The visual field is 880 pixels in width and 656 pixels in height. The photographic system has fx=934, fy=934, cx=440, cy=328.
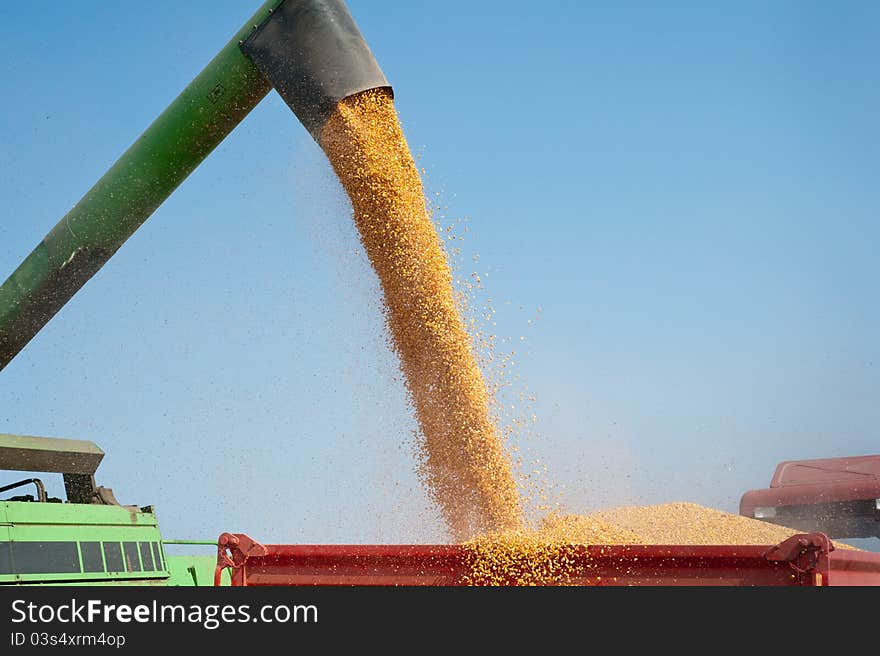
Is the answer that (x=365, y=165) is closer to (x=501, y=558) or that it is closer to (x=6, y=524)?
(x=501, y=558)

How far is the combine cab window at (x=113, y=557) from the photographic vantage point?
5246 millimetres

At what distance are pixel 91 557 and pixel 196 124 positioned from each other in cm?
245

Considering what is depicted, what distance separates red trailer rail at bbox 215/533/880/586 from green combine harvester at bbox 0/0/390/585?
1.68 meters

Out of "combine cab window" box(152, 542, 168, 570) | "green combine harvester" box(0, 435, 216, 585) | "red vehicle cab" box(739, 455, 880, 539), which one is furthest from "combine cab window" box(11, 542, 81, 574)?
"red vehicle cab" box(739, 455, 880, 539)

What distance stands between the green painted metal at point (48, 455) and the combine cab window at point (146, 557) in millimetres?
588

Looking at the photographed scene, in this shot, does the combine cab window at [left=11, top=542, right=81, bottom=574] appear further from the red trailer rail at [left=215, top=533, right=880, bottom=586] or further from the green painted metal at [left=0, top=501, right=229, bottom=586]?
the red trailer rail at [left=215, top=533, right=880, bottom=586]

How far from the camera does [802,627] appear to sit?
9.46 feet

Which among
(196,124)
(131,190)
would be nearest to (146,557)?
(131,190)

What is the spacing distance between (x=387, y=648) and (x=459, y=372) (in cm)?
202

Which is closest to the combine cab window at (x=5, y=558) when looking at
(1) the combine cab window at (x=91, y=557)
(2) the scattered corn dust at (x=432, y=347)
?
(1) the combine cab window at (x=91, y=557)

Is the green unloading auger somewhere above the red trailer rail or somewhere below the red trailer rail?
above

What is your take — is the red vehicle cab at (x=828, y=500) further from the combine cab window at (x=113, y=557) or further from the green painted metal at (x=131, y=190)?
the green painted metal at (x=131, y=190)

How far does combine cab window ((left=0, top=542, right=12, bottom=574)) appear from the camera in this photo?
15.1ft

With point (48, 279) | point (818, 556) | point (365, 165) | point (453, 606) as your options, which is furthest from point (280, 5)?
point (818, 556)
